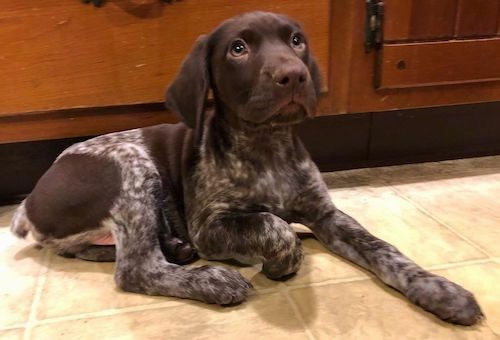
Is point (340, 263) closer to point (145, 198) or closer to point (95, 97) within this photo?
point (145, 198)

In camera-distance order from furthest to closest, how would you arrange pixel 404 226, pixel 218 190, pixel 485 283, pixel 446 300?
pixel 404 226 < pixel 218 190 < pixel 485 283 < pixel 446 300

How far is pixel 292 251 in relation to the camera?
1807 mm

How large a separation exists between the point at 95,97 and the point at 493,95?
2.05 metres

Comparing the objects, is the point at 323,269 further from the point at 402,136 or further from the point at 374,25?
the point at 402,136

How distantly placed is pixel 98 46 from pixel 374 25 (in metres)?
1.30

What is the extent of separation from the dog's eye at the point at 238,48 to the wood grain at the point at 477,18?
51.4 inches

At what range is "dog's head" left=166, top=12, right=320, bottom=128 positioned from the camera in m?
1.70

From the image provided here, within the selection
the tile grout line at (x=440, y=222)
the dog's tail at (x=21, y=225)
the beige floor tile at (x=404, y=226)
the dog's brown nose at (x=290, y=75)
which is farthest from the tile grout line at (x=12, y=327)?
the tile grout line at (x=440, y=222)

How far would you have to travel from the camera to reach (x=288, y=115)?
5.83ft

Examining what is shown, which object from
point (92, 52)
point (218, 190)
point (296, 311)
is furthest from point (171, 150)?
point (296, 311)

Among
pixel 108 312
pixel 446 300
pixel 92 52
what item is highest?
pixel 92 52

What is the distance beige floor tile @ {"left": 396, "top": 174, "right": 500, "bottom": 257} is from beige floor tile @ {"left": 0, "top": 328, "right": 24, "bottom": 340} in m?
1.72

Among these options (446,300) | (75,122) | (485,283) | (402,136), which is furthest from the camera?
(402,136)

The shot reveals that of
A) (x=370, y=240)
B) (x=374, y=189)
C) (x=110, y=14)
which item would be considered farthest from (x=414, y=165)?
(x=110, y=14)
